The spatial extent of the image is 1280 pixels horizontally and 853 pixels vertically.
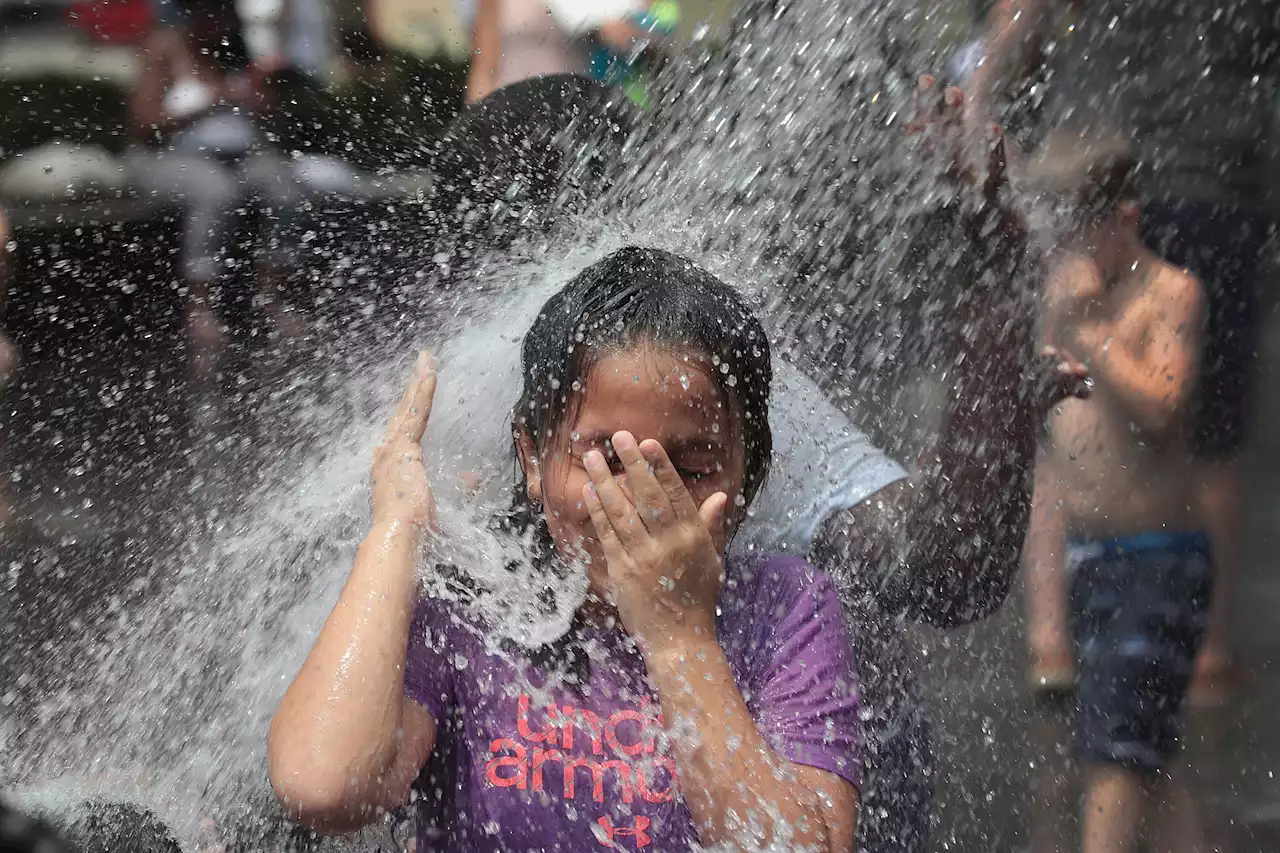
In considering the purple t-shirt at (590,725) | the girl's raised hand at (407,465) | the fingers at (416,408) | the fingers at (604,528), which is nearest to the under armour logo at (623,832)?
the purple t-shirt at (590,725)

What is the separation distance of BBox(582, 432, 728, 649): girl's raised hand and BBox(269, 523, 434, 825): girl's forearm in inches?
9.5

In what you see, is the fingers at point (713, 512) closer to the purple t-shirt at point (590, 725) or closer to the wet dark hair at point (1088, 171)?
the purple t-shirt at point (590, 725)

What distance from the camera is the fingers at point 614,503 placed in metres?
1.16

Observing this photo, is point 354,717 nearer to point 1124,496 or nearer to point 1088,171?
point 1124,496

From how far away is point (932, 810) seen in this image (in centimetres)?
174

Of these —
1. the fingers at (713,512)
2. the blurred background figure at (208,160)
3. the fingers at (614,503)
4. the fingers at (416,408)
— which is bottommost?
the blurred background figure at (208,160)

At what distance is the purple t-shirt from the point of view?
1.21 meters

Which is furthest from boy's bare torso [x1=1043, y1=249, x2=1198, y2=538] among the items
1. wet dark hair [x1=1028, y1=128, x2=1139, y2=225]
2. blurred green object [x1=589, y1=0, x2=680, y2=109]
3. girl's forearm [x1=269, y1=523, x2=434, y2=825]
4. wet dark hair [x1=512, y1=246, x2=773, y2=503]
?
girl's forearm [x1=269, y1=523, x2=434, y2=825]

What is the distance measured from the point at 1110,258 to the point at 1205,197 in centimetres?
21

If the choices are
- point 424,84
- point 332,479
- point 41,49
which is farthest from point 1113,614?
point 41,49

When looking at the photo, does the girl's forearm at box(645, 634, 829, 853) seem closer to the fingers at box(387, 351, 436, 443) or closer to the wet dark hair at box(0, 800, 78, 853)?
the fingers at box(387, 351, 436, 443)

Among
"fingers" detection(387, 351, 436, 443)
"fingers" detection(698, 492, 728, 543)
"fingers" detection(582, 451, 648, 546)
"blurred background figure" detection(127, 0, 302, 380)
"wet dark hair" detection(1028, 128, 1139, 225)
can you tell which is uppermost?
"wet dark hair" detection(1028, 128, 1139, 225)

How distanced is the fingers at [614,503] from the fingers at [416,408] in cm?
34

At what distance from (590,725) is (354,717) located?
0.87 feet
